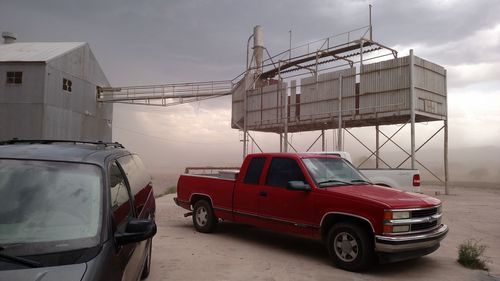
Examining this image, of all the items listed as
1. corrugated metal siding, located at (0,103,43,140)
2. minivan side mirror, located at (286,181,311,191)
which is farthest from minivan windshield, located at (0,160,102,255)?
corrugated metal siding, located at (0,103,43,140)

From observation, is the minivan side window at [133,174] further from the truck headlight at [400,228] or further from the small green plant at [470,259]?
the small green plant at [470,259]

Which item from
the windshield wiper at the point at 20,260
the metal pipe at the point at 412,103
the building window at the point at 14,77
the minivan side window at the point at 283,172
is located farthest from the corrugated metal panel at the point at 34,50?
the windshield wiper at the point at 20,260

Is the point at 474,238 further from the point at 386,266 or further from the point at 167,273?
the point at 167,273

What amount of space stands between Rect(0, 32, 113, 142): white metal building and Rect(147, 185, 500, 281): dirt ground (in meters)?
22.1

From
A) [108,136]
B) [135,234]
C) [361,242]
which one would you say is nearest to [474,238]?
[361,242]

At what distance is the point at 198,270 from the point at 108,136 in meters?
34.4

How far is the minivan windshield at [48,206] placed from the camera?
3.09m

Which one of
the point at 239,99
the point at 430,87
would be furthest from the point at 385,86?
the point at 239,99

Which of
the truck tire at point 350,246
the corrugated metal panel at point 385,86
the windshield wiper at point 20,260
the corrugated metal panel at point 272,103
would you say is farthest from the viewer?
the corrugated metal panel at point 272,103

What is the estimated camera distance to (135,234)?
11.5 feet

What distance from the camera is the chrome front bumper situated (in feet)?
20.7

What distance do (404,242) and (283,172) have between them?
2.59 metres

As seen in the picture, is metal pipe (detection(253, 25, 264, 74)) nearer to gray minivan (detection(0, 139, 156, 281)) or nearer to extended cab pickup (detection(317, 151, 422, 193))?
extended cab pickup (detection(317, 151, 422, 193))

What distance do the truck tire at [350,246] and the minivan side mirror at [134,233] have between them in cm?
395
